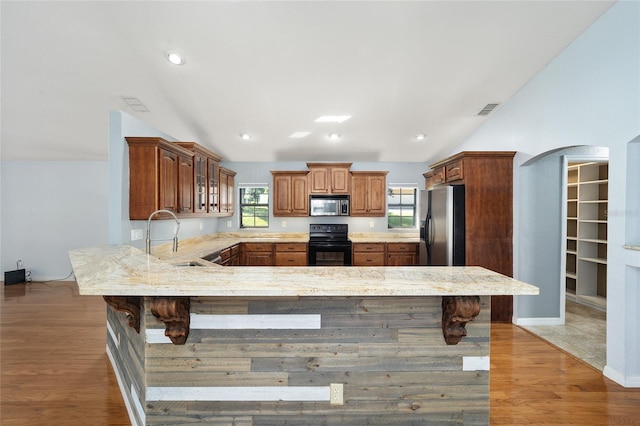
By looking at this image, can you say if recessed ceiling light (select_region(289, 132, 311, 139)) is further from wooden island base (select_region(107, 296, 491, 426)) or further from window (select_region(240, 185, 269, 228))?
wooden island base (select_region(107, 296, 491, 426))

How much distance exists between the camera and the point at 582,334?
3.38m

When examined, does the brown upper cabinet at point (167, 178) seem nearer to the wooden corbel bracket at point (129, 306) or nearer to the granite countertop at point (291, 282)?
the granite countertop at point (291, 282)

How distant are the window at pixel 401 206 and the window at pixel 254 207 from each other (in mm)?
2315

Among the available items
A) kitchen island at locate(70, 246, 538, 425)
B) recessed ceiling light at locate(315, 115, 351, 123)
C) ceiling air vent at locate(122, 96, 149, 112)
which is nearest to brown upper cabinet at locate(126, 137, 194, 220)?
ceiling air vent at locate(122, 96, 149, 112)

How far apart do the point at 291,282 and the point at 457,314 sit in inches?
32.7

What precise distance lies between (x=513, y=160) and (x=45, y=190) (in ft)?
24.9

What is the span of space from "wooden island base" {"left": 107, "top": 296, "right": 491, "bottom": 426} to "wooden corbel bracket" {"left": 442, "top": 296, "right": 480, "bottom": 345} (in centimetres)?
5

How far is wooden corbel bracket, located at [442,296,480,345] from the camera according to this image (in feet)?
4.89

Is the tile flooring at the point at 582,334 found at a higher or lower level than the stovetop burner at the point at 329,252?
lower

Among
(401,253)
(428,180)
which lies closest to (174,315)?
(401,253)

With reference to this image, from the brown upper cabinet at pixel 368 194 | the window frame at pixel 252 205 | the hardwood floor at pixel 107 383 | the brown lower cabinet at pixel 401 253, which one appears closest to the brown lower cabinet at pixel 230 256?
the window frame at pixel 252 205

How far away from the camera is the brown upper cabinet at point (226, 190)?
5.00m

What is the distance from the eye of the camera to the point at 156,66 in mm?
3010

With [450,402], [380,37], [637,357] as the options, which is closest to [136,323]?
[450,402]
